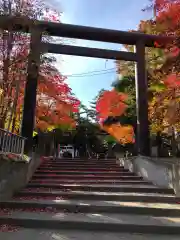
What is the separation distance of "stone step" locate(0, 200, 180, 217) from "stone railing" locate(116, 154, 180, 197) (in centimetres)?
110

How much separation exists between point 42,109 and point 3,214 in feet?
30.1

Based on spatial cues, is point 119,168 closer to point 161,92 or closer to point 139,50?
point 161,92

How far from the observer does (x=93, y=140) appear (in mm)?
24750

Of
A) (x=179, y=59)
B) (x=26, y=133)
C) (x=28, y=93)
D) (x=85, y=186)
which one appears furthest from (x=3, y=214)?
(x=179, y=59)

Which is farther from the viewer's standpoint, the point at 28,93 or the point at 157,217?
the point at 28,93

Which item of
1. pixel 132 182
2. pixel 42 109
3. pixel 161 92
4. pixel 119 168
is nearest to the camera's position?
pixel 132 182

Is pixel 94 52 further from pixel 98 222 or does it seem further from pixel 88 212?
pixel 98 222

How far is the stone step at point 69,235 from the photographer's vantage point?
3752mm

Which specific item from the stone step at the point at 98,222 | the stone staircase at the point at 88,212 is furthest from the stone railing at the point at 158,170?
the stone step at the point at 98,222

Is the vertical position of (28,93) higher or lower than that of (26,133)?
higher

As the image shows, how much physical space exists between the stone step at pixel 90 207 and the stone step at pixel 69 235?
0.90 m

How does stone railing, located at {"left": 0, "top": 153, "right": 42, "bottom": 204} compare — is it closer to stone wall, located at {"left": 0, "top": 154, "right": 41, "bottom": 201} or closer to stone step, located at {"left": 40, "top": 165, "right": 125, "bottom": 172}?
stone wall, located at {"left": 0, "top": 154, "right": 41, "bottom": 201}

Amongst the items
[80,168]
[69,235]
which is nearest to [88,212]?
[69,235]

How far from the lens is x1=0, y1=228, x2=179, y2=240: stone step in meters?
3.75
